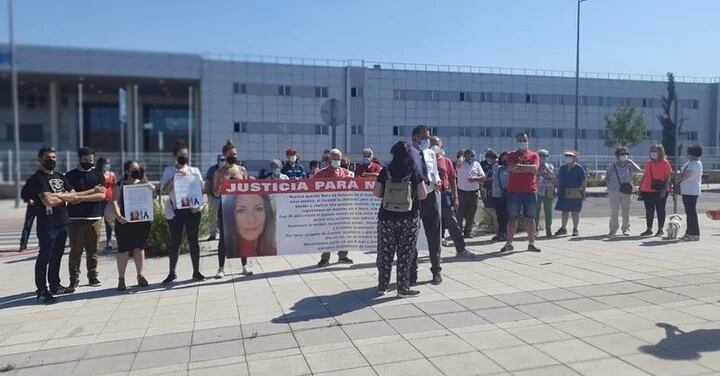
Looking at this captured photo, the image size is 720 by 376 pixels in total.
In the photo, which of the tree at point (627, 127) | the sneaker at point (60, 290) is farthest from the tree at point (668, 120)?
the sneaker at point (60, 290)

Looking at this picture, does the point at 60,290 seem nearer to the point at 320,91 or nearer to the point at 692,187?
the point at 692,187

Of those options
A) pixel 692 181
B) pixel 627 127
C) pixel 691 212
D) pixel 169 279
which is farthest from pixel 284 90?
pixel 169 279

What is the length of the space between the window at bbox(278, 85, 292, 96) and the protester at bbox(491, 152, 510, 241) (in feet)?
148

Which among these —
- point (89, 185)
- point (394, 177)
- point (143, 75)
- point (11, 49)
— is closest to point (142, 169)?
point (89, 185)

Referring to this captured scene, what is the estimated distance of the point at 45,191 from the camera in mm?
6844

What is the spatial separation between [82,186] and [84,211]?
33cm

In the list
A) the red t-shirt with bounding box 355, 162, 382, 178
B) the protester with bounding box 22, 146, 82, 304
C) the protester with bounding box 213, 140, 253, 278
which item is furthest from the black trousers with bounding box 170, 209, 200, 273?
the red t-shirt with bounding box 355, 162, 382, 178

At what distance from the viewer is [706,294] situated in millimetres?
6355

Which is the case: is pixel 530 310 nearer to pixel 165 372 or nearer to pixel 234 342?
pixel 234 342

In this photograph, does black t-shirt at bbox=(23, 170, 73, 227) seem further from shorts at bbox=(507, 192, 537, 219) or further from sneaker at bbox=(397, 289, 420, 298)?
shorts at bbox=(507, 192, 537, 219)

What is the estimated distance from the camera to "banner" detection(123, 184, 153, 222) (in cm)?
757

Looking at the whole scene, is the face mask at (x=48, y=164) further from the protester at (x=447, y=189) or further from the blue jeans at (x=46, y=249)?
the protester at (x=447, y=189)

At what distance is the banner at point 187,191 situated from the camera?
25.3 ft

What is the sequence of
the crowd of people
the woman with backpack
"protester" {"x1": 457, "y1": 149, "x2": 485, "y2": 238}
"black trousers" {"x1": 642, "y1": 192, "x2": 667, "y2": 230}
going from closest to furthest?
the woman with backpack → the crowd of people → "protester" {"x1": 457, "y1": 149, "x2": 485, "y2": 238} → "black trousers" {"x1": 642, "y1": 192, "x2": 667, "y2": 230}
